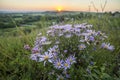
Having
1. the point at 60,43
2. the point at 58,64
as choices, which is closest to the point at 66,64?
the point at 58,64

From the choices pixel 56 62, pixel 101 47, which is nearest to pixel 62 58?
pixel 56 62

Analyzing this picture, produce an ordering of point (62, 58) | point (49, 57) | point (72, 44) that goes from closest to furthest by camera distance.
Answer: point (49, 57) < point (62, 58) < point (72, 44)

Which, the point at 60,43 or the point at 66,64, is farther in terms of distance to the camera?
the point at 60,43

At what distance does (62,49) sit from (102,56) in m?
0.48

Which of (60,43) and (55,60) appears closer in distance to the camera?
(55,60)

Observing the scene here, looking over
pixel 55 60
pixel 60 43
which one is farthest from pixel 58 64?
pixel 60 43

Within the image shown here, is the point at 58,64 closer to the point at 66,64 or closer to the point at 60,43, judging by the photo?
the point at 66,64

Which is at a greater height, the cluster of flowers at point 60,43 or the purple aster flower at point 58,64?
the cluster of flowers at point 60,43

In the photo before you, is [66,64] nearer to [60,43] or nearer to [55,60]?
[55,60]

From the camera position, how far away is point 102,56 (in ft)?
5.69

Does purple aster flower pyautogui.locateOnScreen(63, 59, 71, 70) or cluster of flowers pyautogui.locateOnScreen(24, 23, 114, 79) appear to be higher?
cluster of flowers pyautogui.locateOnScreen(24, 23, 114, 79)

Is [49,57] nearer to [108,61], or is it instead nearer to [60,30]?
[60,30]

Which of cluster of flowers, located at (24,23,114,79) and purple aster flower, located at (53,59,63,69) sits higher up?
cluster of flowers, located at (24,23,114,79)

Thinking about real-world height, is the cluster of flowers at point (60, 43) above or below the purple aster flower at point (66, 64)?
above
